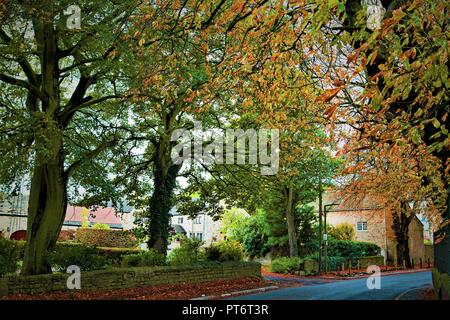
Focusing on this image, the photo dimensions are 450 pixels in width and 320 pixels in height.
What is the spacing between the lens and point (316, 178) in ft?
85.4

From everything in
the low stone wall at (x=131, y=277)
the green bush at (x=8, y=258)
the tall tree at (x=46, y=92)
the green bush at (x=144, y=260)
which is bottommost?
the low stone wall at (x=131, y=277)

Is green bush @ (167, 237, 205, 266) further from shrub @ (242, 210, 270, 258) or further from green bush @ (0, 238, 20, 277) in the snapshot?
shrub @ (242, 210, 270, 258)

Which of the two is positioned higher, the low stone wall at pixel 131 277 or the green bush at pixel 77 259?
the green bush at pixel 77 259

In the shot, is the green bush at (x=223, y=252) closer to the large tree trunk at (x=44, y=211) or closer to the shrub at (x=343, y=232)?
the large tree trunk at (x=44, y=211)

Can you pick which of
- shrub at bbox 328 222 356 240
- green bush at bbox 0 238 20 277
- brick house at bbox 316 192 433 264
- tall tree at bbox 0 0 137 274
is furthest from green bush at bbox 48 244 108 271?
brick house at bbox 316 192 433 264

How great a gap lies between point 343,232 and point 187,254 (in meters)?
21.4

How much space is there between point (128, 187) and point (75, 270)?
21.8ft

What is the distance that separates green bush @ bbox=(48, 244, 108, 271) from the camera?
1446 cm

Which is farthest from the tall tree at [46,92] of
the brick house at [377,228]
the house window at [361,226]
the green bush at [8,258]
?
the house window at [361,226]

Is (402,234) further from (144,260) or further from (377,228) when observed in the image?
(144,260)

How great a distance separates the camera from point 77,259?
587 inches

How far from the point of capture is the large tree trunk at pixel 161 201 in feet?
62.7

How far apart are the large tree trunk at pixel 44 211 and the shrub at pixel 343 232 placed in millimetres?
27438
